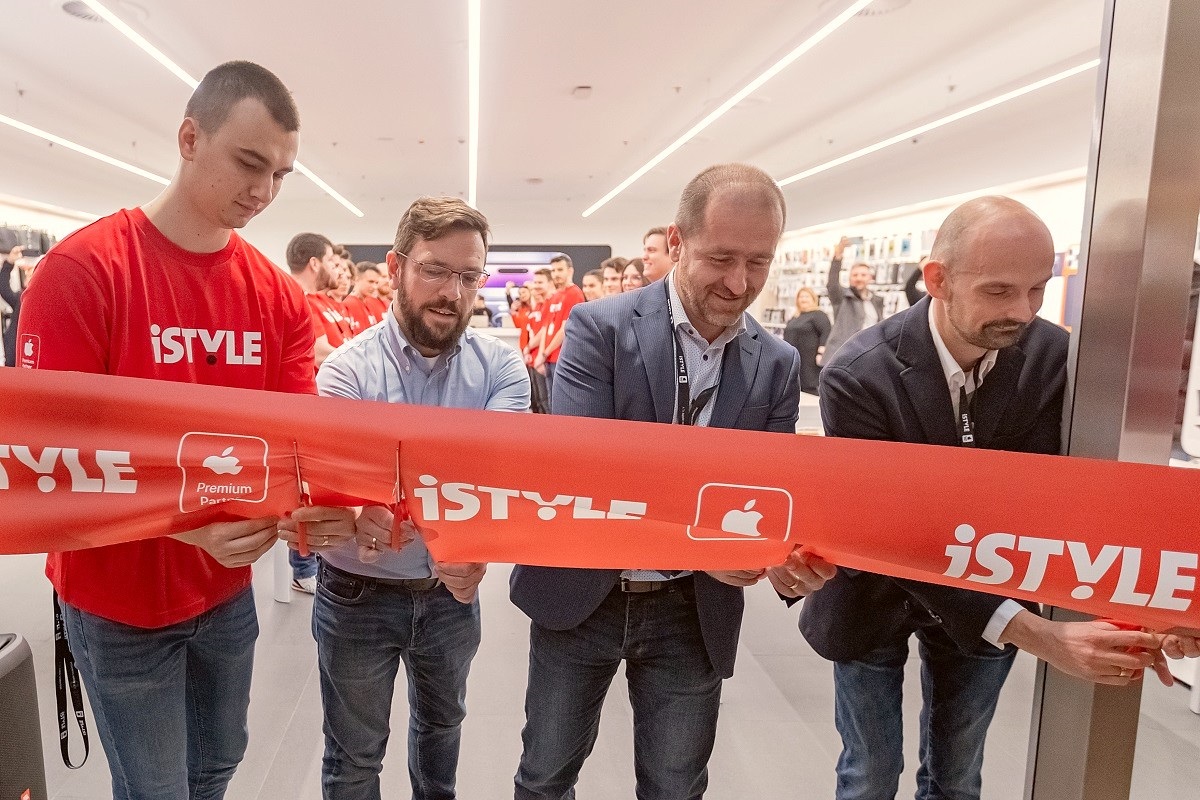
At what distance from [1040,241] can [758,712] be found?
7.13 ft

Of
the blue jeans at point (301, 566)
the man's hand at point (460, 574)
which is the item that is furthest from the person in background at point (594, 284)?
the man's hand at point (460, 574)

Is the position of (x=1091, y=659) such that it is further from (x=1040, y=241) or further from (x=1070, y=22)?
(x=1070, y=22)

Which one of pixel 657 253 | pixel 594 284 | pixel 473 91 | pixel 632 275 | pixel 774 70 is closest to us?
pixel 657 253

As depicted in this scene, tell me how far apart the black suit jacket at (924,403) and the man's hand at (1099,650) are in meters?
0.14

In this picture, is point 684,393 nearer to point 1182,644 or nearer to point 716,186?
point 716,186

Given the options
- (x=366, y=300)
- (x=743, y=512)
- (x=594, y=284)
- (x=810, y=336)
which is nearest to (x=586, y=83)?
(x=594, y=284)

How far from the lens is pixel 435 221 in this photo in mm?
1622

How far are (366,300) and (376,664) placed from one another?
19.0 ft

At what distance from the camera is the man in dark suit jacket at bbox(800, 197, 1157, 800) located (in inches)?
55.4

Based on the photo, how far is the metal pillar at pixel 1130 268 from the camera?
1.30 m

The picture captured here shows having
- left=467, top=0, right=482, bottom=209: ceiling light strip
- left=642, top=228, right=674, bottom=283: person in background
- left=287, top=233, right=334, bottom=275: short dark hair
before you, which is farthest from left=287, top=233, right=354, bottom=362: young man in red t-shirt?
left=642, top=228, right=674, bottom=283: person in background

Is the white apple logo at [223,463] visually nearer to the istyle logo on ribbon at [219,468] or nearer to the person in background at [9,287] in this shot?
the istyle logo on ribbon at [219,468]

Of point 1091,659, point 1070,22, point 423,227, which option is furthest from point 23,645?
point 1070,22

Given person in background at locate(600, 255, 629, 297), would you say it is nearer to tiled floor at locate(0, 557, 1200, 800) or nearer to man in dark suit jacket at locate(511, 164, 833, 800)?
tiled floor at locate(0, 557, 1200, 800)
